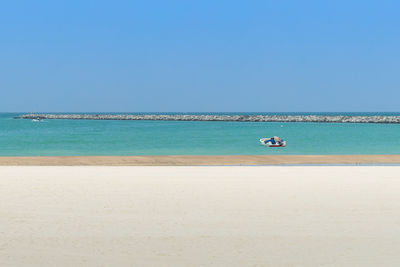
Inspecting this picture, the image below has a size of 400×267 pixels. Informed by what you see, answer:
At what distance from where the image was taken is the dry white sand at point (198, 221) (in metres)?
6.98

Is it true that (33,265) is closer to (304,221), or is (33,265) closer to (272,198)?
(304,221)

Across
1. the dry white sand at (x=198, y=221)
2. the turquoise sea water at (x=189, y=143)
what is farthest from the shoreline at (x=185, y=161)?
the turquoise sea water at (x=189, y=143)

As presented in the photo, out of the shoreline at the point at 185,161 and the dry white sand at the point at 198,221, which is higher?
the shoreline at the point at 185,161

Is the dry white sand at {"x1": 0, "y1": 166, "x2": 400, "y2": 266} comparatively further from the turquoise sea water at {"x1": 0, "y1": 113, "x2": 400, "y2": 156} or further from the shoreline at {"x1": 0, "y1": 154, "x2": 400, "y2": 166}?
the turquoise sea water at {"x1": 0, "y1": 113, "x2": 400, "y2": 156}

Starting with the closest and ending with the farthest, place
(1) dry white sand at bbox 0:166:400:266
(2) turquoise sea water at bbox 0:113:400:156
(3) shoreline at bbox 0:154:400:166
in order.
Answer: (1) dry white sand at bbox 0:166:400:266, (3) shoreline at bbox 0:154:400:166, (2) turquoise sea water at bbox 0:113:400:156

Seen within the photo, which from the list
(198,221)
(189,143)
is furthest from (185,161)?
(189,143)

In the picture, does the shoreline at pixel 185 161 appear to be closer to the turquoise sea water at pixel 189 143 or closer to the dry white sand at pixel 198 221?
the dry white sand at pixel 198 221

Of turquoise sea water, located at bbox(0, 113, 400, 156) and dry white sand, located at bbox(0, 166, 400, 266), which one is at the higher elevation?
turquoise sea water, located at bbox(0, 113, 400, 156)

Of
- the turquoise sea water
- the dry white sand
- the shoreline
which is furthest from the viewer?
the turquoise sea water

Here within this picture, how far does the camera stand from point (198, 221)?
902 centimetres

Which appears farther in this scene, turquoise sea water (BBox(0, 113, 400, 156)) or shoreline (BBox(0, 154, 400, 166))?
turquoise sea water (BBox(0, 113, 400, 156))

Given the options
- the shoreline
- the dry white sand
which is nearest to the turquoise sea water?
the shoreline

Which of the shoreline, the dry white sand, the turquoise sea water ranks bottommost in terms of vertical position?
the dry white sand

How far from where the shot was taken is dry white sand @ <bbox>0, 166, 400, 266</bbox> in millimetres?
6984
